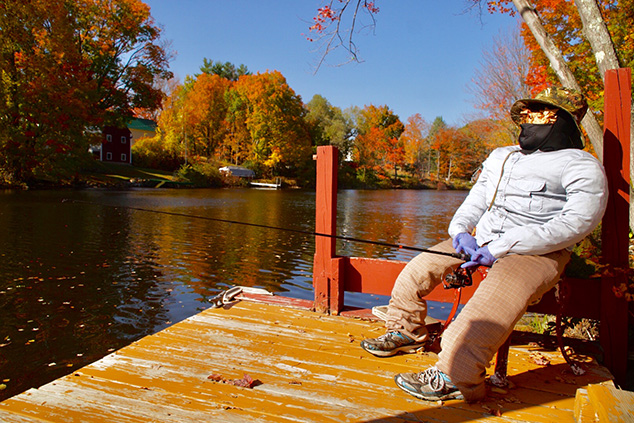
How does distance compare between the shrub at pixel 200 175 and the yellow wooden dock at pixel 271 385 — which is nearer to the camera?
the yellow wooden dock at pixel 271 385

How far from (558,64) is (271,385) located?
4503mm

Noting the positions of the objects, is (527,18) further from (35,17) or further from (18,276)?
(35,17)

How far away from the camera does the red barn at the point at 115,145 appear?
41.8 meters

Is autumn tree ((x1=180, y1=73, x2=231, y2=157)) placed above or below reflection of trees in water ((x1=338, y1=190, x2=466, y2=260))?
above

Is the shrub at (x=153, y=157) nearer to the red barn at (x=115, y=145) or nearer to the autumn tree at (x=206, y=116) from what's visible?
the red barn at (x=115, y=145)

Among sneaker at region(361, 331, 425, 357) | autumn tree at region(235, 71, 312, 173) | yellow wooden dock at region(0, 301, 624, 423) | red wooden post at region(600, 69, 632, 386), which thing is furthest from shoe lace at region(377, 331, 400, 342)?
autumn tree at region(235, 71, 312, 173)

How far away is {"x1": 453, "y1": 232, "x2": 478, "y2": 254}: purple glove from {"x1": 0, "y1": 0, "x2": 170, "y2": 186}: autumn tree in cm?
2798

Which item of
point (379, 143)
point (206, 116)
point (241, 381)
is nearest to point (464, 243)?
point (241, 381)

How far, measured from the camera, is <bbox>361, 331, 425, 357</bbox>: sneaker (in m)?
2.79

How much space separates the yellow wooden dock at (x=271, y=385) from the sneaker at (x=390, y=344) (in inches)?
1.9

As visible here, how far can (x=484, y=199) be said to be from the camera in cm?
293

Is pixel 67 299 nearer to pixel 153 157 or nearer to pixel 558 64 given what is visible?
pixel 558 64

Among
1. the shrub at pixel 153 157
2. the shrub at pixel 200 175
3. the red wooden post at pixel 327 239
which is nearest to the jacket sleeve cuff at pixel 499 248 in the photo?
the red wooden post at pixel 327 239

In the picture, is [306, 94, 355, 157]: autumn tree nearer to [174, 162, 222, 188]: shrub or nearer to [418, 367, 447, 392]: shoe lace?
[174, 162, 222, 188]: shrub
